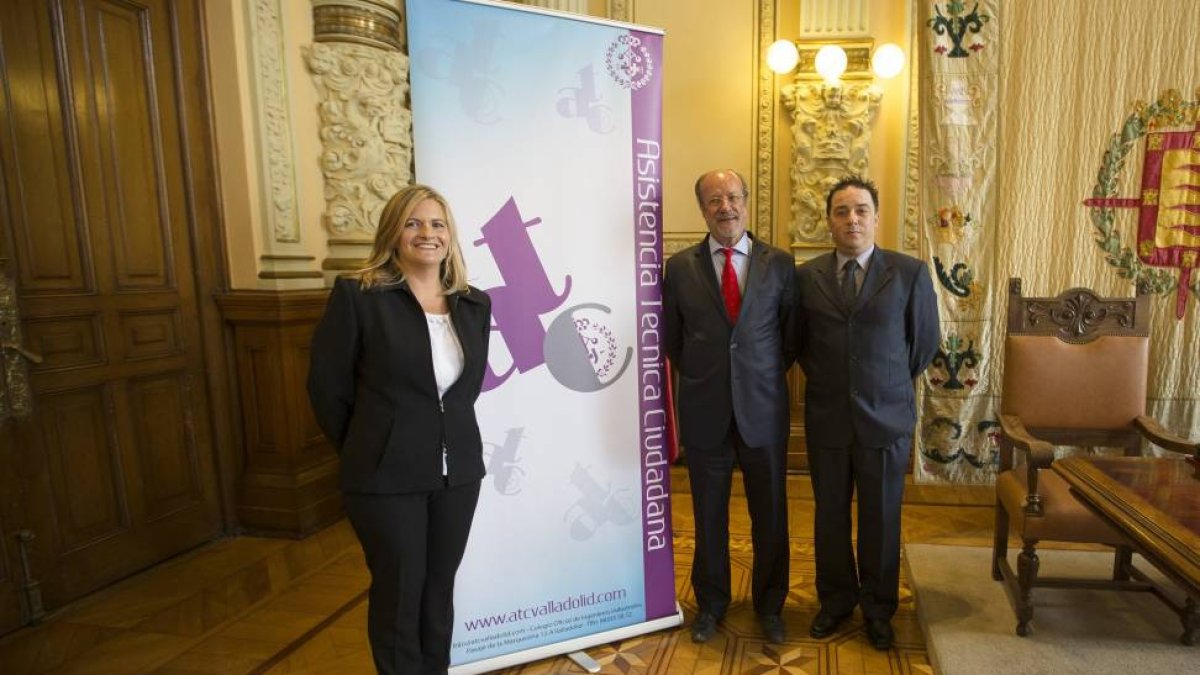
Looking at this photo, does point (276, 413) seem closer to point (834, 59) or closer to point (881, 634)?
point (881, 634)

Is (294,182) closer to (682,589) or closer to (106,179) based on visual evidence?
(106,179)

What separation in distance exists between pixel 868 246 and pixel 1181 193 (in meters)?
2.21

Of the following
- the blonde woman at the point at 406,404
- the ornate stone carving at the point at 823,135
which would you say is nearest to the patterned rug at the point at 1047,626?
the blonde woman at the point at 406,404

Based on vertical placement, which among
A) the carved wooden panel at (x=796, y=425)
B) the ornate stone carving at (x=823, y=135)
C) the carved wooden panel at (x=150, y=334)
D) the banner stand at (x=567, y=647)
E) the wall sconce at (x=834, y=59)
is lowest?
the banner stand at (x=567, y=647)

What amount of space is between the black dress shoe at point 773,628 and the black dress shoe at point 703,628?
17 cm

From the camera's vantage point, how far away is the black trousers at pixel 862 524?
2191mm

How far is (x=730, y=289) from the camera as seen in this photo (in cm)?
218

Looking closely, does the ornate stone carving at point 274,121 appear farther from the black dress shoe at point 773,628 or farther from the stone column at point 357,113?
the black dress shoe at point 773,628

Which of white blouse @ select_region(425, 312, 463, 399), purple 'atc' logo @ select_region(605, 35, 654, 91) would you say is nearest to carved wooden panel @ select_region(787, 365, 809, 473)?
purple 'atc' logo @ select_region(605, 35, 654, 91)

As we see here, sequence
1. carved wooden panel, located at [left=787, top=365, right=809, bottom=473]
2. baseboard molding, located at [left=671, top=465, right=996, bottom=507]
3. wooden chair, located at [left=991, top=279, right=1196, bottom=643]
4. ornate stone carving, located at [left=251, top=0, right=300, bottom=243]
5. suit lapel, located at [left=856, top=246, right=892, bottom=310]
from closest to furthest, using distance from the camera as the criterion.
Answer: suit lapel, located at [left=856, top=246, right=892, bottom=310] < wooden chair, located at [left=991, top=279, right=1196, bottom=643] < ornate stone carving, located at [left=251, top=0, right=300, bottom=243] < baseboard molding, located at [left=671, top=465, right=996, bottom=507] < carved wooden panel, located at [left=787, top=365, right=809, bottom=473]

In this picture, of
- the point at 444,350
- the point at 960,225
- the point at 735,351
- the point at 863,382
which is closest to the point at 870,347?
the point at 863,382

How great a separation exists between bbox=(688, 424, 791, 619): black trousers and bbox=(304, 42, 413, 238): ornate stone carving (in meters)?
2.10

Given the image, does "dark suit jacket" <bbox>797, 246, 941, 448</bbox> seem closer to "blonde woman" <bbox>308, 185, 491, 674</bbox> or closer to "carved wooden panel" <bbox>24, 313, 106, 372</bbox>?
"blonde woman" <bbox>308, 185, 491, 674</bbox>

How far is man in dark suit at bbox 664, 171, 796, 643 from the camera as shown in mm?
2148
